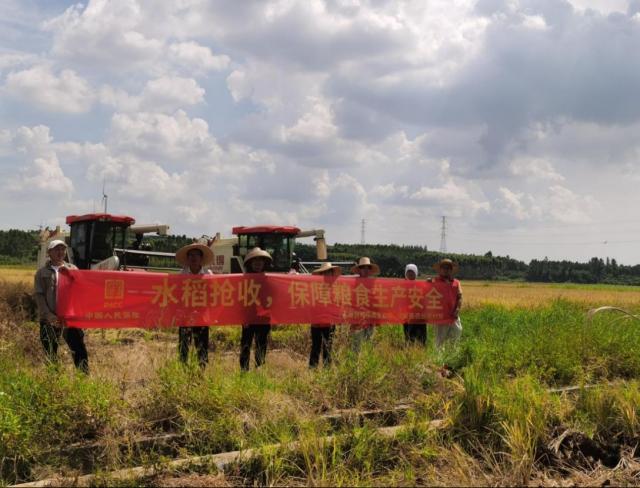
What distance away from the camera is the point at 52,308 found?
260 inches

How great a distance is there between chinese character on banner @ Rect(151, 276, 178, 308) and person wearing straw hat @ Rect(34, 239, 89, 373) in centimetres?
98

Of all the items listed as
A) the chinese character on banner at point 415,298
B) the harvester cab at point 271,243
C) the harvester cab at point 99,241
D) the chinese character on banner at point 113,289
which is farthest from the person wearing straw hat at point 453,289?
the harvester cab at point 99,241

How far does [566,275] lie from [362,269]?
329 ft

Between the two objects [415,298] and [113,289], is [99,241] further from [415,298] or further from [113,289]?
[415,298]

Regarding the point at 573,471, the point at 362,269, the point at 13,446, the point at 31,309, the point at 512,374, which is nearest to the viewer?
the point at 13,446

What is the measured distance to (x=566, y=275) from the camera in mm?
99625

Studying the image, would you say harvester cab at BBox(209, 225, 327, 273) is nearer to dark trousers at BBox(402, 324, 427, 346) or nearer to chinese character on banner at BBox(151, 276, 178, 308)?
dark trousers at BBox(402, 324, 427, 346)

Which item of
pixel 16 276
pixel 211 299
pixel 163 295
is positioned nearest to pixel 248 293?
pixel 211 299

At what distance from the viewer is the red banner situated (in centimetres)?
699

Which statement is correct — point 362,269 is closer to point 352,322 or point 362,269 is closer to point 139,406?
point 352,322

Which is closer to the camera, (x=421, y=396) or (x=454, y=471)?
(x=454, y=471)

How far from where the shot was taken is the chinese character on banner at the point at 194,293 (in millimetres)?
7367

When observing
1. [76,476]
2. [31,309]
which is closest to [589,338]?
[76,476]

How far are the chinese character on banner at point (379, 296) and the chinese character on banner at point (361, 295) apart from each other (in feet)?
0.47
